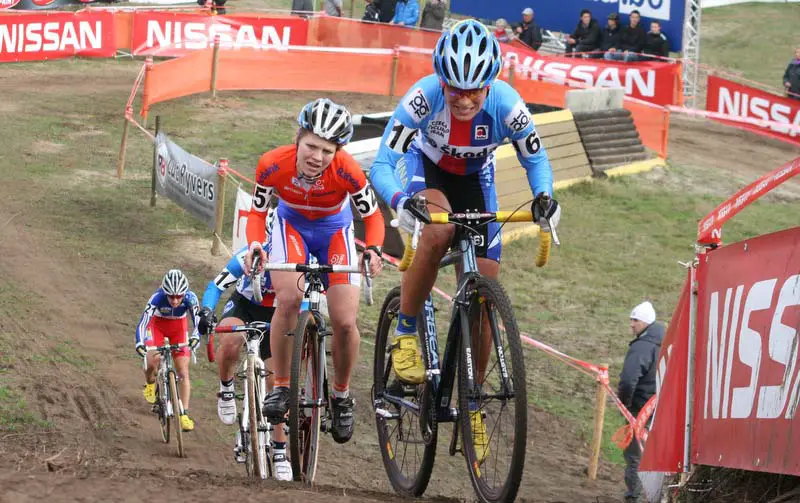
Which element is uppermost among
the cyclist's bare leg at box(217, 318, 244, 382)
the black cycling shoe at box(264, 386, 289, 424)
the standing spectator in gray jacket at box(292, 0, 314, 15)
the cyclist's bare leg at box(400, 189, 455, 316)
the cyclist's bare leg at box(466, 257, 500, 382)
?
the cyclist's bare leg at box(400, 189, 455, 316)

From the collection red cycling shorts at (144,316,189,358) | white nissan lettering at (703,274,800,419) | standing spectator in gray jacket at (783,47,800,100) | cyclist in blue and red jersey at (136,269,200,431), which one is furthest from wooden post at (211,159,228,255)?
standing spectator in gray jacket at (783,47,800,100)

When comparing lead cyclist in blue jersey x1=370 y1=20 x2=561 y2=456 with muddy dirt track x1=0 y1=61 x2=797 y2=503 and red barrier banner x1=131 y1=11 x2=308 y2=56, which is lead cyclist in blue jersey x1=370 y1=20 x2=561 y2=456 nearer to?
muddy dirt track x1=0 y1=61 x2=797 y2=503

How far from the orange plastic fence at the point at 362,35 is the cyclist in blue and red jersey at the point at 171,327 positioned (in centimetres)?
1531

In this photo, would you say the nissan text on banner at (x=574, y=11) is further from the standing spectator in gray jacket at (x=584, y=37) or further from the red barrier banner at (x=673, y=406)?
the red barrier banner at (x=673, y=406)

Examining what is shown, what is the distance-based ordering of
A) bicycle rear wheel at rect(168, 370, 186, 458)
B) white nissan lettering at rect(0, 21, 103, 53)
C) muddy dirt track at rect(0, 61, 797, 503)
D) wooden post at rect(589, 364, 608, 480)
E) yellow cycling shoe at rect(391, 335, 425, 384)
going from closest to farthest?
yellow cycling shoe at rect(391, 335, 425, 384) < muddy dirt track at rect(0, 61, 797, 503) < bicycle rear wheel at rect(168, 370, 186, 458) < wooden post at rect(589, 364, 608, 480) < white nissan lettering at rect(0, 21, 103, 53)

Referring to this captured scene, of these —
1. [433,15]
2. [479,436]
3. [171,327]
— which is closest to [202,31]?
[433,15]

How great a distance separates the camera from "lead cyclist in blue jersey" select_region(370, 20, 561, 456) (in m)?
6.18

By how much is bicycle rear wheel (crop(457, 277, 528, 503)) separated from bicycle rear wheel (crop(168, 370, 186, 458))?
4996 mm

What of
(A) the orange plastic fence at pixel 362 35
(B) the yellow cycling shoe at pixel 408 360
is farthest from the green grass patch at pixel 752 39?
(B) the yellow cycling shoe at pixel 408 360

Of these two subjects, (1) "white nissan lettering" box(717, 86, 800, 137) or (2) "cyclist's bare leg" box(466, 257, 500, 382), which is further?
(1) "white nissan lettering" box(717, 86, 800, 137)

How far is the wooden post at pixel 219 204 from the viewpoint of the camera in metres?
15.8

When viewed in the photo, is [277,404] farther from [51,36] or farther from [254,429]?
[51,36]

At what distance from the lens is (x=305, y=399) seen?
7.76 metres

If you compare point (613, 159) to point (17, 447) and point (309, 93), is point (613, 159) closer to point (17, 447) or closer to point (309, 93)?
point (309, 93)
